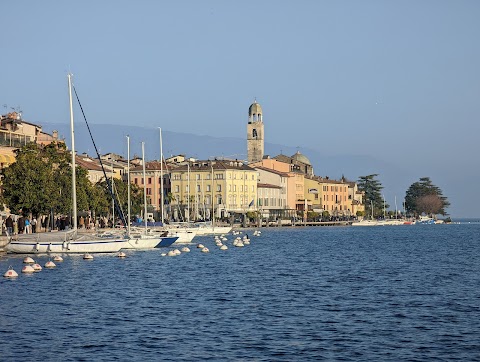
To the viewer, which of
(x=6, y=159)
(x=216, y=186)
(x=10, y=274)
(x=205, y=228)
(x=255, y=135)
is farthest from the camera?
(x=255, y=135)

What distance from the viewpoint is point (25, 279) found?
156 ft

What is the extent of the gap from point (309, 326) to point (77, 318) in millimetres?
7709

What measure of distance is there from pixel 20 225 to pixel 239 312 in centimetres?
5029

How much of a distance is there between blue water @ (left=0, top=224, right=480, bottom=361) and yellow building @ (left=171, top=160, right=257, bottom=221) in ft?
314

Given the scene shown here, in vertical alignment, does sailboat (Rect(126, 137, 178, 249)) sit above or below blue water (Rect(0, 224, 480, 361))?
above

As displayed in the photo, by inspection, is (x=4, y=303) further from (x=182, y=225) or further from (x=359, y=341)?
(x=182, y=225)

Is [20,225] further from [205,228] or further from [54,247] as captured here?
[205,228]

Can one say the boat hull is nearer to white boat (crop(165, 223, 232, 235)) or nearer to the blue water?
the blue water

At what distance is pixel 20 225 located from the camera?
8212 cm

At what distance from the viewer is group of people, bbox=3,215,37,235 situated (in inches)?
2951

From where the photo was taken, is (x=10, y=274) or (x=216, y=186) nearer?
(x=10, y=274)

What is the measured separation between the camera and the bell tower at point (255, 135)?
632 ft

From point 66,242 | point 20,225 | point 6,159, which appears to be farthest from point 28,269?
point 6,159

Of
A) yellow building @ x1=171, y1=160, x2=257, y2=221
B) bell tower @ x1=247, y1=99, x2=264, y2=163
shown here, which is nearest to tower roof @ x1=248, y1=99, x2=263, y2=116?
bell tower @ x1=247, y1=99, x2=264, y2=163
